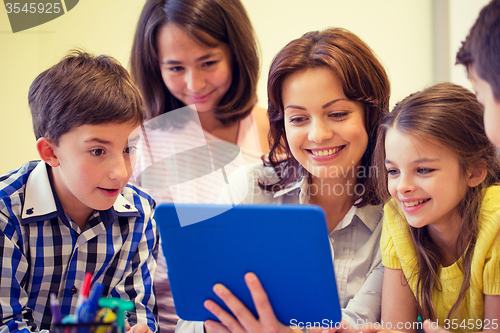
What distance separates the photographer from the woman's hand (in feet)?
2.23

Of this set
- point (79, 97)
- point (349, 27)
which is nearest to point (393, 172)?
point (79, 97)

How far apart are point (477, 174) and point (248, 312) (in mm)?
559

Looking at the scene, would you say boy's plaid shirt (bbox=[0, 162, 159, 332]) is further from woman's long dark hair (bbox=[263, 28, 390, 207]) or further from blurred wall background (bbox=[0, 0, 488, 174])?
blurred wall background (bbox=[0, 0, 488, 174])

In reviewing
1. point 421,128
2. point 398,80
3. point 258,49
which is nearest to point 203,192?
point 421,128

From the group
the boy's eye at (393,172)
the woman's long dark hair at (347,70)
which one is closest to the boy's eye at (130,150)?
the woman's long dark hair at (347,70)

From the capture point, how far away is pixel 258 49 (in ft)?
5.37

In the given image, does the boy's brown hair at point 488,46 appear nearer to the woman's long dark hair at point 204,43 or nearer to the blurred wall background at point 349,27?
the woman's long dark hair at point 204,43

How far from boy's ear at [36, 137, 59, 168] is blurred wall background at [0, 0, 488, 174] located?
3.00ft

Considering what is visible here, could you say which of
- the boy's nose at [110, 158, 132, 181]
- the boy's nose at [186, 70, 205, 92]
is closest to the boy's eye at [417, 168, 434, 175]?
the boy's nose at [110, 158, 132, 181]

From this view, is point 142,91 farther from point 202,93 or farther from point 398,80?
point 398,80

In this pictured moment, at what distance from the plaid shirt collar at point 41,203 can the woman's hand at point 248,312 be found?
0.42 m

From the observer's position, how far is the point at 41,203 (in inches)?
36.5

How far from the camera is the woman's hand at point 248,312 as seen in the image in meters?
0.68

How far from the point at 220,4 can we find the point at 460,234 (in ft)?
3.24
